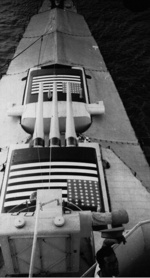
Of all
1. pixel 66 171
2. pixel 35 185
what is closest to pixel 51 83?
pixel 66 171

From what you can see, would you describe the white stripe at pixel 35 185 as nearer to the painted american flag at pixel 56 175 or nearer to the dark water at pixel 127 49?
the painted american flag at pixel 56 175

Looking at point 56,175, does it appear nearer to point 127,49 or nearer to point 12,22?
point 127,49

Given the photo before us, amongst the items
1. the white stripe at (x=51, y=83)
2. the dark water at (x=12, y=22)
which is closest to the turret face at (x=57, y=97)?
the white stripe at (x=51, y=83)

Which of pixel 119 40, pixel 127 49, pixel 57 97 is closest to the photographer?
pixel 57 97

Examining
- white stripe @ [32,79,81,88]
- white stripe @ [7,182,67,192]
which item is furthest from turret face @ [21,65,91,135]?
white stripe @ [7,182,67,192]

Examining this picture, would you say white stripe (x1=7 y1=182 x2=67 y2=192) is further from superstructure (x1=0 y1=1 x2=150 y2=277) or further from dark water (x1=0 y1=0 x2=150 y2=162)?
dark water (x1=0 y1=0 x2=150 y2=162)

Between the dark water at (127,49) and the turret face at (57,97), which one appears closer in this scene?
the turret face at (57,97)

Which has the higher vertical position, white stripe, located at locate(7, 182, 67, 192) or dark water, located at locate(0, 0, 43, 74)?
dark water, located at locate(0, 0, 43, 74)

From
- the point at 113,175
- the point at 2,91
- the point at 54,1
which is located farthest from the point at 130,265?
the point at 54,1

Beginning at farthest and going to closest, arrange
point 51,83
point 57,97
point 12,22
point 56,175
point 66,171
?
→ point 12,22 → point 51,83 → point 57,97 → point 66,171 → point 56,175
